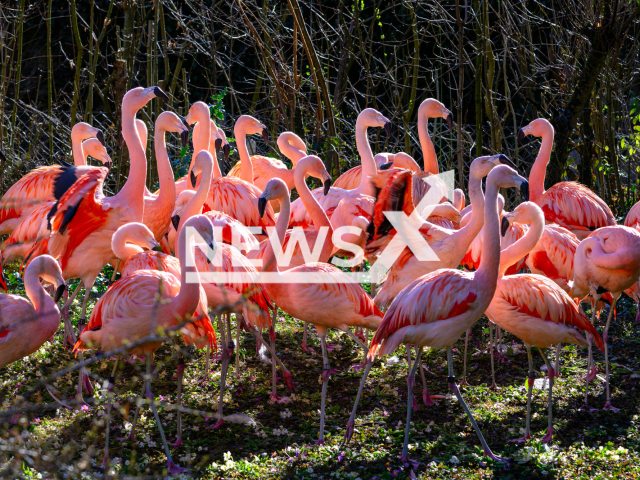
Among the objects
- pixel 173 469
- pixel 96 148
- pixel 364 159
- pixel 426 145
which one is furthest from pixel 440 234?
pixel 96 148

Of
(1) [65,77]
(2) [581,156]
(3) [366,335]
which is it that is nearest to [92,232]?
(3) [366,335]

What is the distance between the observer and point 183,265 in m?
3.68

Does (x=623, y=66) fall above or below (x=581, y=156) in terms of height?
above

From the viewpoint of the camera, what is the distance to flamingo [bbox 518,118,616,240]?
5.50 metres

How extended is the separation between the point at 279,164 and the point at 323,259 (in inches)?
91.0

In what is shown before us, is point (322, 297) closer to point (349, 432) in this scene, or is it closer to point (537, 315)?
point (349, 432)

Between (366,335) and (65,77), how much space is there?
815 centimetres

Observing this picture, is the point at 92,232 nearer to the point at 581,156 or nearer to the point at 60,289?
the point at 60,289

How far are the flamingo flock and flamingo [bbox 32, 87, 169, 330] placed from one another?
1 centimetres

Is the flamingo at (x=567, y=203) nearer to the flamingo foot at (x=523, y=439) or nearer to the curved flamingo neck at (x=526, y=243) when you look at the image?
the curved flamingo neck at (x=526, y=243)

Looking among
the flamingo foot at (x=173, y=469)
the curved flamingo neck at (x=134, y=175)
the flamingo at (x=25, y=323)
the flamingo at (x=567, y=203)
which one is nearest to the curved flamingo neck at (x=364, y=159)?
the flamingo at (x=567, y=203)

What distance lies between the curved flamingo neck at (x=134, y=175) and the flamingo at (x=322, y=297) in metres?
1.20

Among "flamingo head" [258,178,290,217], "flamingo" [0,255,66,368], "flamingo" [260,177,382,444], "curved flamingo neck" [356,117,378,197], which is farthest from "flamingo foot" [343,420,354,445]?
"curved flamingo neck" [356,117,378,197]

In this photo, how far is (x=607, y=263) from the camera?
169 inches
